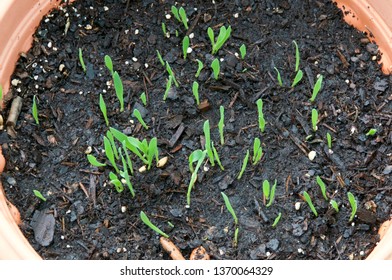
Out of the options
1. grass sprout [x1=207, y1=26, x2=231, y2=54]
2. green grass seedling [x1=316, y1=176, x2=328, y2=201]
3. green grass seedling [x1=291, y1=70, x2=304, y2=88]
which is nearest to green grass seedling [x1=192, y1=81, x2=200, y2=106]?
grass sprout [x1=207, y1=26, x2=231, y2=54]

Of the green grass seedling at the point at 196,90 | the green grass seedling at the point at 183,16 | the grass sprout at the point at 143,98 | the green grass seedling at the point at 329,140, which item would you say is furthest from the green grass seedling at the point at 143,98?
the green grass seedling at the point at 329,140

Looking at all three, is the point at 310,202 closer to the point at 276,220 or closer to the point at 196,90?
the point at 276,220

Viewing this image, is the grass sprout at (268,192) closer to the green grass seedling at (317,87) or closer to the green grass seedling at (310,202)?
the green grass seedling at (310,202)

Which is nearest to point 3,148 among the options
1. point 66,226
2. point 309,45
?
point 66,226

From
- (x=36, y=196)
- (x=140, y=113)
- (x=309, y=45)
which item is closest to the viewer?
(x=36, y=196)
